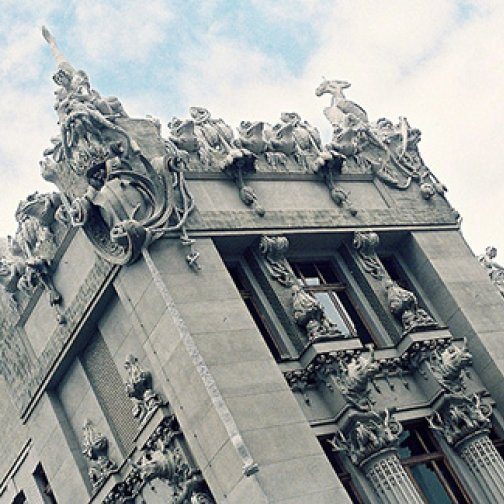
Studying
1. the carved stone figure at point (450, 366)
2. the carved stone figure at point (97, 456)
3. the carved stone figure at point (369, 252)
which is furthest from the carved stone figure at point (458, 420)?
the carved stone figure at point (97, 456)

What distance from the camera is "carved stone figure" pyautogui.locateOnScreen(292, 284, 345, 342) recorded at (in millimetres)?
27266

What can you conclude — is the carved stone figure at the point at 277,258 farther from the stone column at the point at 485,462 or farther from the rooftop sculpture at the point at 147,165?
the stone column at the point at 485,462

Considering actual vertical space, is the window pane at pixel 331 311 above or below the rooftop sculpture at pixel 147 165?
below

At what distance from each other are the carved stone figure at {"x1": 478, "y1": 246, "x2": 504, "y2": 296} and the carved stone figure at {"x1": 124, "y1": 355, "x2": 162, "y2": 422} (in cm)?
1161

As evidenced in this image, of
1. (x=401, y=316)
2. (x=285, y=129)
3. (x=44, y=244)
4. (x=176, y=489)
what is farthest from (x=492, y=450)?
(x=44, y=244)

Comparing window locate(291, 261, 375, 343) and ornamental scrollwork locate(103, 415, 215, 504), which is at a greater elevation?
window locate(291, 261, 375, 343)

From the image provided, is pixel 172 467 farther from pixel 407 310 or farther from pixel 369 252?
pixel 369 252

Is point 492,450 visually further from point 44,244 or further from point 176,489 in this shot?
point 44,244

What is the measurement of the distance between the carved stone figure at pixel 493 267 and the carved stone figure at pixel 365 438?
29.1 feet

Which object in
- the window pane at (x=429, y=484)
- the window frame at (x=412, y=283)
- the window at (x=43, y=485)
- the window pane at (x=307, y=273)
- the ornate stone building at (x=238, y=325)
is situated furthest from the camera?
the window at (x=43, y=485)

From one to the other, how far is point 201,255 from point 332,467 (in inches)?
224

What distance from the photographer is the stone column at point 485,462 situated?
27281mm

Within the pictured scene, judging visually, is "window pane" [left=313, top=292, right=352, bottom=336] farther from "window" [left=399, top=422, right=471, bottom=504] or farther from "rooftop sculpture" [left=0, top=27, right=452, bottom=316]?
"window" [left=399, top=422, right=471, bottom=504]

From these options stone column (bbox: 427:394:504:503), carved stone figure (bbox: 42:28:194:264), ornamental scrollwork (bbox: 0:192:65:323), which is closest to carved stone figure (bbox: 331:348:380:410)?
stone column (bbox: 427:394:504:503)
